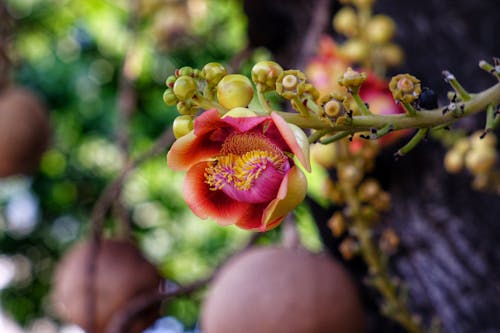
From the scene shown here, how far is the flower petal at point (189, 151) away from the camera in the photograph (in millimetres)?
410

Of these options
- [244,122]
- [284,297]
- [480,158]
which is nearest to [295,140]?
[244,122]

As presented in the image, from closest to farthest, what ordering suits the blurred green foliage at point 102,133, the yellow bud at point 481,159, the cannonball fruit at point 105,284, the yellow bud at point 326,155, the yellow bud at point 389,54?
the yellow bud at point 481,159 → the yellow bud at point 326,155 → the yellow bud at point 389,54 → the cannonball fruit at point 105,284 → the blurred green foliage at point 102,133

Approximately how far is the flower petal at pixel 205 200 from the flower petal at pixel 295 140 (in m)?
0.06

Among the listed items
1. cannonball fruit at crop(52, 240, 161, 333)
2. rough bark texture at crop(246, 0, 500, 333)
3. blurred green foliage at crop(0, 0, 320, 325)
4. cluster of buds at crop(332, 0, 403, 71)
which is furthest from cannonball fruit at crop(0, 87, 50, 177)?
cluster of buds at crop(332, 0, 403, 71)

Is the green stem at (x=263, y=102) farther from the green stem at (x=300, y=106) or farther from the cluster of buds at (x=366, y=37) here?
the cluster of buds at (x=366, y=37)

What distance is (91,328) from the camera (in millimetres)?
1104

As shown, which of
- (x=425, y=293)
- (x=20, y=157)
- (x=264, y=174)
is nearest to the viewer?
(x=264, y=174)

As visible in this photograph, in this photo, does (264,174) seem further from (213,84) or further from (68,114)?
(68,114)

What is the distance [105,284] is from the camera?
1.15m

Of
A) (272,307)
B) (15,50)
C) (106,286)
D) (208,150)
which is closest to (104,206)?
(106,286)

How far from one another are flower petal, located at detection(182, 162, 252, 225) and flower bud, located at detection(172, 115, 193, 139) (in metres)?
0.02

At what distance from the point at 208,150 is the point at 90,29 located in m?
1.57

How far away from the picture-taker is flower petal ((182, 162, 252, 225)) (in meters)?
0.43

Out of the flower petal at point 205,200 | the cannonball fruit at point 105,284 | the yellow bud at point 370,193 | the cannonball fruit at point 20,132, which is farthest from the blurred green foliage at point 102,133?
the flower petal at point 205,200
